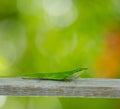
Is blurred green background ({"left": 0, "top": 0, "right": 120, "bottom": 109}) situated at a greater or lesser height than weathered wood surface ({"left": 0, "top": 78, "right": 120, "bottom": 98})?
greater

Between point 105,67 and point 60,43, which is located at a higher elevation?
point 60,43

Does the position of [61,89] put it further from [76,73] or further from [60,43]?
[60,43]

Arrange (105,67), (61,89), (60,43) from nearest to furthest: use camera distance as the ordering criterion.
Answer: (61,89)
(105,67)
(60,43)

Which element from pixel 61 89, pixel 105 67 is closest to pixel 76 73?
pixel 61 89

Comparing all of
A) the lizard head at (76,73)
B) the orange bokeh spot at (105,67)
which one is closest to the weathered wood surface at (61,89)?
the lizard head at (76,73)

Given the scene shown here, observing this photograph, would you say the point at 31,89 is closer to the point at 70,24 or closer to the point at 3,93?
the point at 3,93

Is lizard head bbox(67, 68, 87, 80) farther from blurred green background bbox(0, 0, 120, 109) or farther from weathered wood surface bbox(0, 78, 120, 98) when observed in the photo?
blurred green background bbox(0, 0, 120, 109)

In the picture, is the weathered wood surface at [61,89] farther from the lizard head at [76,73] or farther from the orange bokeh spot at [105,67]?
the orange bokeh spot at [105,67]

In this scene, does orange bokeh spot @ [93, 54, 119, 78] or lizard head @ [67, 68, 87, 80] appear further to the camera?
orange bokeh spot @ [93, 54, 119, 78]

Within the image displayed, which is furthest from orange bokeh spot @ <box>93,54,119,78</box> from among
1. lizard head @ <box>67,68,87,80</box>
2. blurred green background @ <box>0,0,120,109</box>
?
lizard head @ <box>67,68,87,80</box>
